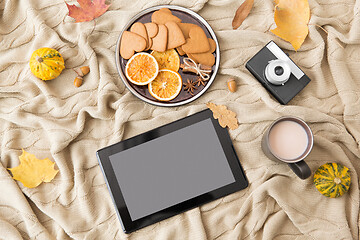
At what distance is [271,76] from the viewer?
1058 millimetres

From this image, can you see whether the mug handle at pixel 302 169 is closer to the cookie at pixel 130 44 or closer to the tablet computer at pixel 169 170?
the tablet computer at pixel 169 170

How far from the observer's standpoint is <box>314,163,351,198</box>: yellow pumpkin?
1031 mm

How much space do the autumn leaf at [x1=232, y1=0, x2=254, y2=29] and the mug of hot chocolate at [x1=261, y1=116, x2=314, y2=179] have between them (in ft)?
1.33

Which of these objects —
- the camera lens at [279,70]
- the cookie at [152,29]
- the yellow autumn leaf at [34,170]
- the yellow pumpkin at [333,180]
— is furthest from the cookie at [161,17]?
the yellow pumpkin at [333,180]

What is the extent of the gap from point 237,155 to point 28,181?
0.74m

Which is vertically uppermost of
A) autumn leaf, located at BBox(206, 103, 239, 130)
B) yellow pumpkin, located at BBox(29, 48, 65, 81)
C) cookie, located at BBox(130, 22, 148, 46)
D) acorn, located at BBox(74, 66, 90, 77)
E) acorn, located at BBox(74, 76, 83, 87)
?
cookie, located at BBox(130, 22, 148, 46)

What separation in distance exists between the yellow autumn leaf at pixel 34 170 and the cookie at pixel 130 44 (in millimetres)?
466

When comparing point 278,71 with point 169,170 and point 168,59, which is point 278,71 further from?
point 169,170

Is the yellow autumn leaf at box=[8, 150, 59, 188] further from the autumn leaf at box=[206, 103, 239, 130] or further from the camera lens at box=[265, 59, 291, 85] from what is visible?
the camera lens at box=[265, 59, 291, 85]

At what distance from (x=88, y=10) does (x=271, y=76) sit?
0.70 meters

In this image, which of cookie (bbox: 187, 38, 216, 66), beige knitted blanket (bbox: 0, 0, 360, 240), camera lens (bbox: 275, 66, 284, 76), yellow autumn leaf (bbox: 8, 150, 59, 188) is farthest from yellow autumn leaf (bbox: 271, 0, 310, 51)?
yellow autumn leaf (bbox: 8, 150, 59, 188)

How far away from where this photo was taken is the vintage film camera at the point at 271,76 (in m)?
1.07

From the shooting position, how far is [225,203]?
1.09 metres

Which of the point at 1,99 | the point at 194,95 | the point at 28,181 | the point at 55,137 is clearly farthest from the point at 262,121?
the point at 1,99
